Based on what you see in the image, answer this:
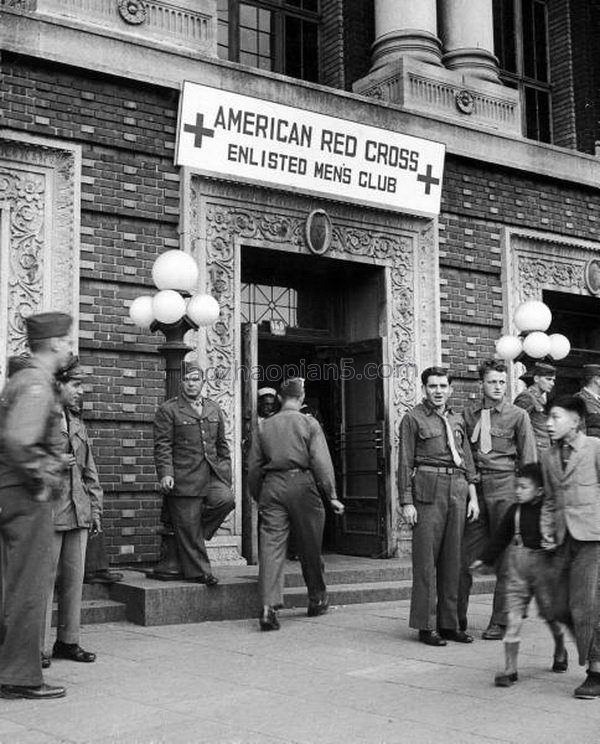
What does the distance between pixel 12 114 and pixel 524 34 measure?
971 centimetres

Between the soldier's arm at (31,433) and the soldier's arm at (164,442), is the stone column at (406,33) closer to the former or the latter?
the soldier's arm at (164,442)

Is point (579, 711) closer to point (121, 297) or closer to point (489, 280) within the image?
point (121, 297)

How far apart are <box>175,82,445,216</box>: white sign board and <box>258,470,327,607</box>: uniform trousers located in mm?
3823

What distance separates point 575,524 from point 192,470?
12.0ft

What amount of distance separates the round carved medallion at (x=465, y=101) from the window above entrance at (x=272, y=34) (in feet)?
6.54

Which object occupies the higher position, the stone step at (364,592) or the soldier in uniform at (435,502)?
the soldier in uniform at (435,502)

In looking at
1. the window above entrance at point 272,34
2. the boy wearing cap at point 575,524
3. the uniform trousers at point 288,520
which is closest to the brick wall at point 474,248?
the window above entrance at point 272,34

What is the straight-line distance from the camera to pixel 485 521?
26.7ft

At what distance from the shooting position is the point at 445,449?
25.8 ft

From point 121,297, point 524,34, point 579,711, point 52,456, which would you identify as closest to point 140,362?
point 121,297

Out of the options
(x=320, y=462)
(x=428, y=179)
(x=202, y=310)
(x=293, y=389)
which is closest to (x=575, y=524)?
(x=320, y=462)

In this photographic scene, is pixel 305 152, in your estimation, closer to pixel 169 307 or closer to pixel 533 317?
pixel 533 317

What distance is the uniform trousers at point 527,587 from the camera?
6.02 meters

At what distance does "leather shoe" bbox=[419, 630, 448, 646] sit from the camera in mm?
7445
